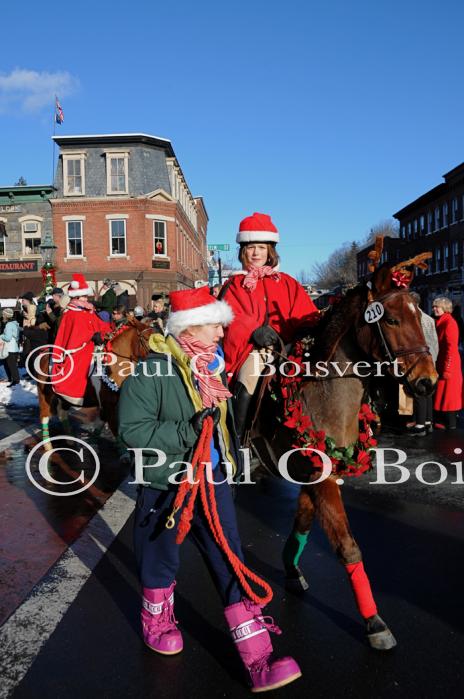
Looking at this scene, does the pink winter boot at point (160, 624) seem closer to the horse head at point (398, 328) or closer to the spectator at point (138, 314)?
the horse head at point (398, 328)

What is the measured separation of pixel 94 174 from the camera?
36.7m

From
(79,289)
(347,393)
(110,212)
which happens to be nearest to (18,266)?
(110,212)

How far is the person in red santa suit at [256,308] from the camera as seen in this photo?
4.18m

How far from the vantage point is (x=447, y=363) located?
9797 mm

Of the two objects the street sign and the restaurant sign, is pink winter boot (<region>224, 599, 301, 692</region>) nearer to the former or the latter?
the street sign

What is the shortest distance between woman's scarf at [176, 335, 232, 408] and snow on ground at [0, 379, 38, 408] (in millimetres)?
10784

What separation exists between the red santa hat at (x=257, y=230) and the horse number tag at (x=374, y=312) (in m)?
1.48

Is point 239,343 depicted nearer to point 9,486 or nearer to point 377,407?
point 377,407

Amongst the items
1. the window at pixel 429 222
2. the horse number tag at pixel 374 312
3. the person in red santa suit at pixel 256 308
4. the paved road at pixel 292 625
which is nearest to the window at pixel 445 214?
the window at pixel 429 222

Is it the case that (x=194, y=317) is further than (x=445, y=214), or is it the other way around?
(x=445, y=214)

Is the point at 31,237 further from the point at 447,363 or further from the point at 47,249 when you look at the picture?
the point at 447,363

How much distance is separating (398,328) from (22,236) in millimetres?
37519

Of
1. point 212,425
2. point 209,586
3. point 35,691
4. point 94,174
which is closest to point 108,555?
point 209,586

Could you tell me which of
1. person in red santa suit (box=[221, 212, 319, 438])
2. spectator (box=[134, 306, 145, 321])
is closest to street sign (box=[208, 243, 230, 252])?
spectator (box=[134, 306, 145, 321])
